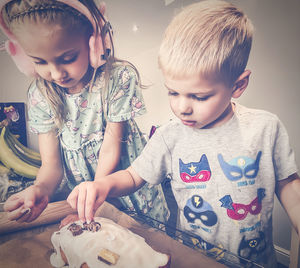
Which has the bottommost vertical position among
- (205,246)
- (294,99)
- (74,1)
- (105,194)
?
(205,246)

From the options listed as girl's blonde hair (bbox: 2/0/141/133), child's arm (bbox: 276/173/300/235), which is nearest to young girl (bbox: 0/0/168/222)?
girl's blonde hair (bbox: 2/0/141/133)

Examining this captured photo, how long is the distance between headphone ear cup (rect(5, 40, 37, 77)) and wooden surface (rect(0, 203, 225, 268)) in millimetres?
557

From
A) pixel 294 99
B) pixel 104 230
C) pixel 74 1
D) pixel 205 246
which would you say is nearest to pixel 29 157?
pixel 104 230

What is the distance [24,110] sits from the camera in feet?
2.64

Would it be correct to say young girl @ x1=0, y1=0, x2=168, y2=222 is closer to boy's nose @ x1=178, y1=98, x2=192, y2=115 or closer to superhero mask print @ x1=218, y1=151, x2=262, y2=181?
boy's nose @ x1=178, y1=98, x2=192, y2=115

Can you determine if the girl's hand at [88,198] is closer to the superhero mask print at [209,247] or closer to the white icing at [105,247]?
the white icing at [105,247]

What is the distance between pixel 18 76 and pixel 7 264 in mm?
621

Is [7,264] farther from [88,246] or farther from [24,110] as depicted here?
[24,110]

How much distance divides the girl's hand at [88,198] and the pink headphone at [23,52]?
0.41 meters

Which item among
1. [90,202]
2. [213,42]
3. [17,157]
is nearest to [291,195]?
[213,42]

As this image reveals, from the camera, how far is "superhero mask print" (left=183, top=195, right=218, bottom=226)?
70cm

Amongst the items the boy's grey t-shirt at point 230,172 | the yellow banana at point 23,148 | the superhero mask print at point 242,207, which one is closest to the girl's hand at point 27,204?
the yellow banana at point 23,148

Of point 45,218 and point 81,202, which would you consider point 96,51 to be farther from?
point 45,218

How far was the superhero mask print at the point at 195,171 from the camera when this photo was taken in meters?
0.69
